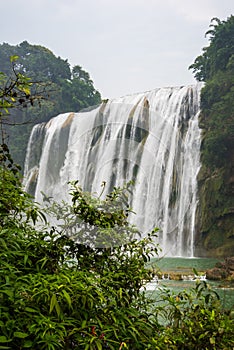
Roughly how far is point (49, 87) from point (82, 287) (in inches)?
991

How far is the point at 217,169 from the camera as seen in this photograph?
1560 centimetres

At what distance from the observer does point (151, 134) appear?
2.07 m

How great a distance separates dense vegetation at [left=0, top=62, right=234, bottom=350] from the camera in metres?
1.34

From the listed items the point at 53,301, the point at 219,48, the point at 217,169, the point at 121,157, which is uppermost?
the point at 219,48

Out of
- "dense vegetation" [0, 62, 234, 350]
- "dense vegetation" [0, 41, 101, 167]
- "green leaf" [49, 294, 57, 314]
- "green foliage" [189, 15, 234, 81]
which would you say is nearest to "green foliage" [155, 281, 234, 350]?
"dense vegetation" [0, 62, 234, 350]

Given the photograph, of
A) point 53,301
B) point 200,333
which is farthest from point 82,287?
point 200,333

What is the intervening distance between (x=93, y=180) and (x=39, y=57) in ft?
115

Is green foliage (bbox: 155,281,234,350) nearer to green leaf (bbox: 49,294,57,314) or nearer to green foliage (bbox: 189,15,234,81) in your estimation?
green leaf (bbox: 49,294,57,314)

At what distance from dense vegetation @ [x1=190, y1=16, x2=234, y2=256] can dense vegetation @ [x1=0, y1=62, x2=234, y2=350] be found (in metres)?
13.0

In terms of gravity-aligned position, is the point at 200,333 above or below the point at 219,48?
below

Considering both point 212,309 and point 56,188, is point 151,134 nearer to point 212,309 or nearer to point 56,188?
point 56,188

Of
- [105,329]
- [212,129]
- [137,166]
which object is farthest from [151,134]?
[212,129]

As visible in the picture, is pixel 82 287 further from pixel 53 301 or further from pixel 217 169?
pixel 217 169

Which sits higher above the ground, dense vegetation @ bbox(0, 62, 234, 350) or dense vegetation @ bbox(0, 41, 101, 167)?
dense vegetation @ bbox(0, 41, 101, 167)
